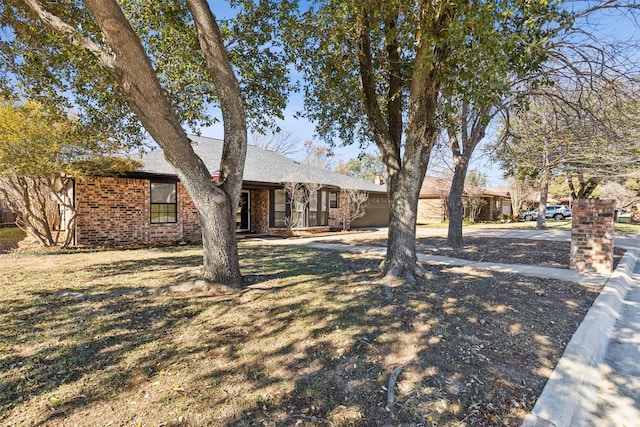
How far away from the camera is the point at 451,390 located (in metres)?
2.52

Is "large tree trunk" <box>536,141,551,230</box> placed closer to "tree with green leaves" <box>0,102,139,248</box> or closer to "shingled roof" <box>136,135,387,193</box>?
"shingled roof" <box>136,135,387,193</box>

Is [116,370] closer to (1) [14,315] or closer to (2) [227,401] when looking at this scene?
(2) [227,401]

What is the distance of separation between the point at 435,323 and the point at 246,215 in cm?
1298

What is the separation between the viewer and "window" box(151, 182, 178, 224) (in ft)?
Answer: 38.4

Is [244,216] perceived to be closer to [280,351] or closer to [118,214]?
[118,214]

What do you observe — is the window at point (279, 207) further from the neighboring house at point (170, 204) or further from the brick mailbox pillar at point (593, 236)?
the brick mailbox pillar at point (593, 236)

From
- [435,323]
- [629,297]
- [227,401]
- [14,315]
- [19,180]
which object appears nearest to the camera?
[227,401]

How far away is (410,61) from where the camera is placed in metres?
5.89

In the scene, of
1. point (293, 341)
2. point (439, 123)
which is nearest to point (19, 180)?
point (293, 341)

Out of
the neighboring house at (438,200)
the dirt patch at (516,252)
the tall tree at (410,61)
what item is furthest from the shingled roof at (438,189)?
the tall tree at (410,61)

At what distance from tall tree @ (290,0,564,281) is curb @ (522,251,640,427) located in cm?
233

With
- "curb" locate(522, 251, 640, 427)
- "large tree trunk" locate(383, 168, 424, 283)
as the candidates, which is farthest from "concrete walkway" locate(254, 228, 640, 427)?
"large tree trunk" locate(383, 168, 424, 283)

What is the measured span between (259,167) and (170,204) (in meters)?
4.93

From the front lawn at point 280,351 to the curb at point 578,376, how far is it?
0.34 ft
